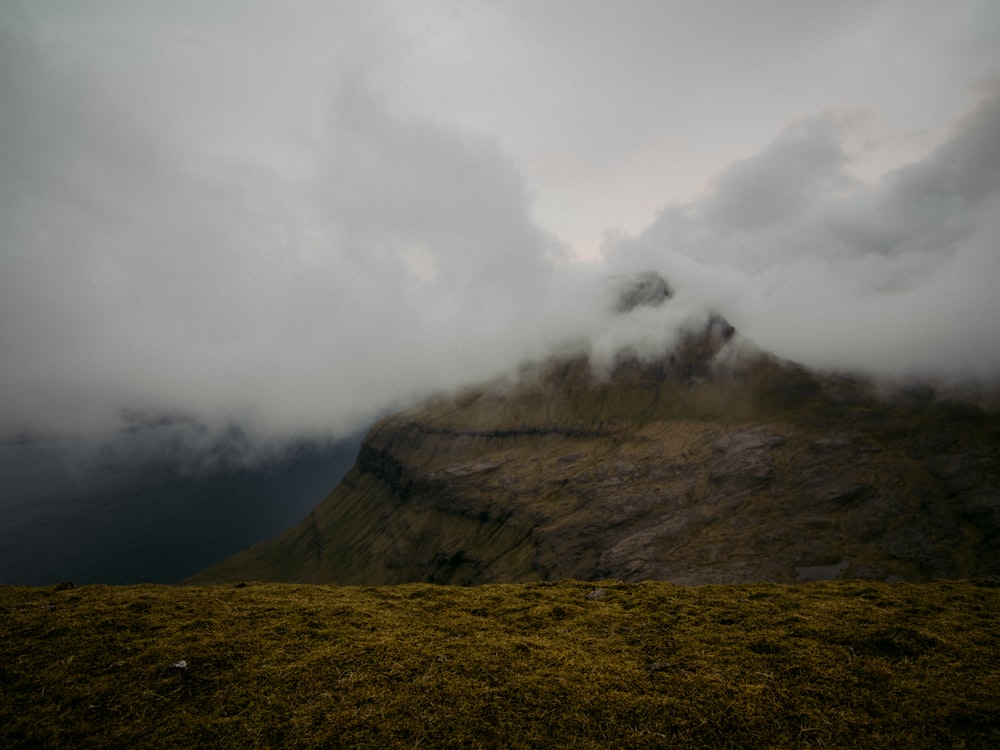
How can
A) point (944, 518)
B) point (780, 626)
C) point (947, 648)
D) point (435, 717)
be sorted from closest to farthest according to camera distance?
point (435, 717) → point (947, 648) → point (780, 626) → point (944, 518)

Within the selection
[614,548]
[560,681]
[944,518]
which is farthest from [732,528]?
[560,681]

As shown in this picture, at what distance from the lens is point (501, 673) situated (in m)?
11.1

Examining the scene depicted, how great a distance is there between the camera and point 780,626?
44.0 ft

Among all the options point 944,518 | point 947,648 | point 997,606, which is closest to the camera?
point 947,648

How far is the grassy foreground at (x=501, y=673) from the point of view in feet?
29.4

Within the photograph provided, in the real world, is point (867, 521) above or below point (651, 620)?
below

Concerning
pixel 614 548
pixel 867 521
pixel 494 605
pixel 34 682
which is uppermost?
pixel 34 682

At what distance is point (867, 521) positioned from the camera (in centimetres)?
17050

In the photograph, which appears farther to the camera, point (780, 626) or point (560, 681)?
point (780, 626)

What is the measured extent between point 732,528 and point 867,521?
1997 inches

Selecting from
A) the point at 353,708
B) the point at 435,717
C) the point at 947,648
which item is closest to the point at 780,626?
the point at 947,648

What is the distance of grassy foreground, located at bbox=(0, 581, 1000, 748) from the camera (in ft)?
29.4

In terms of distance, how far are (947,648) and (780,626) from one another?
3.84 meters

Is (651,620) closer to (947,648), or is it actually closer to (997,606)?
(947,648)
